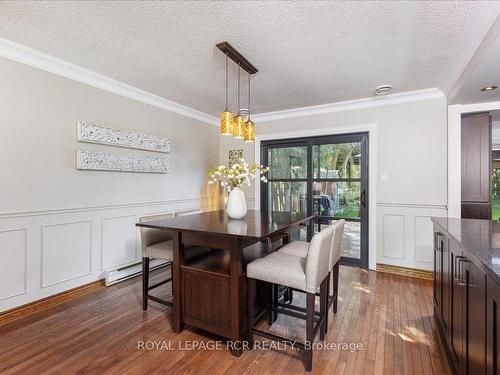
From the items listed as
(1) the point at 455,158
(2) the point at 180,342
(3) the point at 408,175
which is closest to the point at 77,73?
(2) the point at 180,342

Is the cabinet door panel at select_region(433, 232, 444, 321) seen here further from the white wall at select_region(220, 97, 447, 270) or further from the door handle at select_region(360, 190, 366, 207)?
the door handle at select_region(360, 190, 366, 207)

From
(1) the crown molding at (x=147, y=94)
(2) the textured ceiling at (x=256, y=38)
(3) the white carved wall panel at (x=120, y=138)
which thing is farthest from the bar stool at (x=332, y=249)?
(3) the white carved wall panel at (x=120, y=138)

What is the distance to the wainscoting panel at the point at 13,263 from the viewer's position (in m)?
2.24

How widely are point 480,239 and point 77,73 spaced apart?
356 cm

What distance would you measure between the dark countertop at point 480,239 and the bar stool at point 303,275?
722 mm

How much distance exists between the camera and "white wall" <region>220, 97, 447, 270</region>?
3.26m

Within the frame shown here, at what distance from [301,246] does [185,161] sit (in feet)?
8.18

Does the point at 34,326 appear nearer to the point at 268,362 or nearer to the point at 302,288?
the point at 268,362

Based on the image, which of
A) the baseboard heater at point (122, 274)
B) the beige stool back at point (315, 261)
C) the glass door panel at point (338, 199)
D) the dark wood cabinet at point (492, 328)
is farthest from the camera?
the glass door panel at point (338, 199)

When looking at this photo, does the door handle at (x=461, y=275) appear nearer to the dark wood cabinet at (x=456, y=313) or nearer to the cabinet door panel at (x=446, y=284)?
the dark wood cabinet at (x=456, y=313)

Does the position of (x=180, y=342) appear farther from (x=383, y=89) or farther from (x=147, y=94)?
(x=383, y=89)

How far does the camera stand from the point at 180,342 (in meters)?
1.97

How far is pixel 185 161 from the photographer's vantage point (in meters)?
4.09

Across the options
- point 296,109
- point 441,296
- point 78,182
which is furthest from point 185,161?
point 441,296
